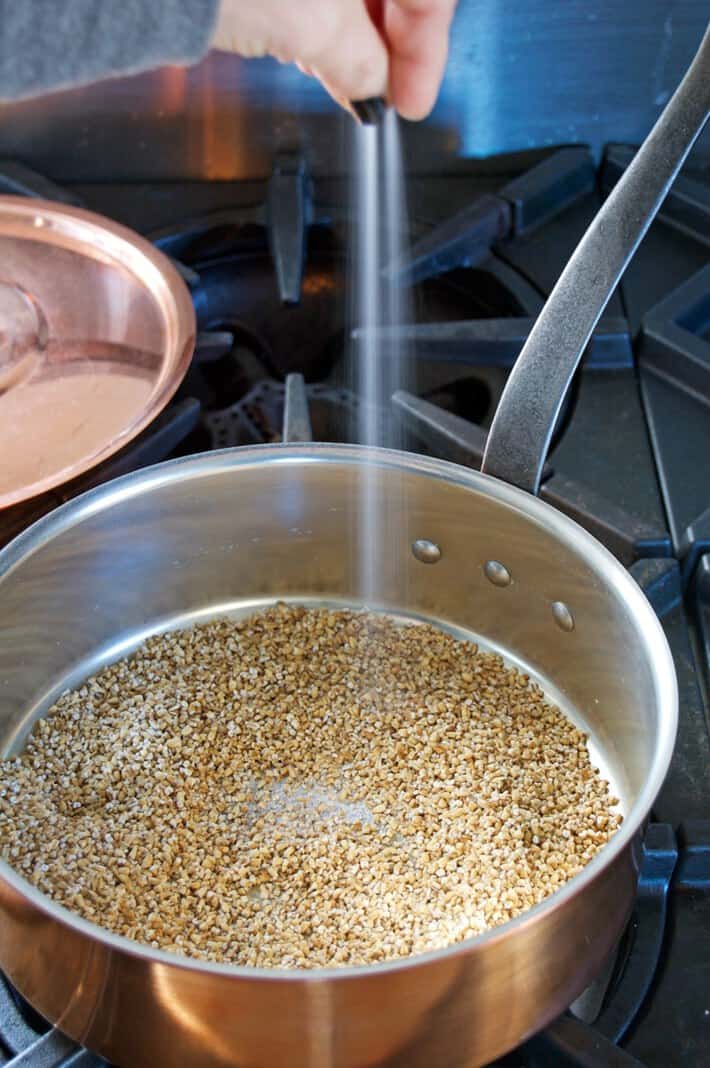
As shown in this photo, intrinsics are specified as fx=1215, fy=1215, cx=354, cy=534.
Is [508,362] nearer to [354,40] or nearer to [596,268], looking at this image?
[596,268]

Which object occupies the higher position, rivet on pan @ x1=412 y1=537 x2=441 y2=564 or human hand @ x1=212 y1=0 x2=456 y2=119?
human hand @ x1=212 y1=0 x2=456 y2=119

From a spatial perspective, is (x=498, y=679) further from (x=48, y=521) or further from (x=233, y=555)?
(x=48, y=521)

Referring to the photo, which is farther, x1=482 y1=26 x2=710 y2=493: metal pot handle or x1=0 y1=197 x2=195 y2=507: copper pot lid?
x1=0 y1=197 x2=195 y2=507: copper pot lid

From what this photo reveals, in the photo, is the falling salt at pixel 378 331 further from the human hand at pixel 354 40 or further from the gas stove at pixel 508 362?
the human hand at pixel 354 40

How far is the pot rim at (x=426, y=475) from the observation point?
500 mm

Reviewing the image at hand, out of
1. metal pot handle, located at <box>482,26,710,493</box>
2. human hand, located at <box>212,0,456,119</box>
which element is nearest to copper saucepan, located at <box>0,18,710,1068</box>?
metal pot handle, located at <box>482,26,710,493</box>

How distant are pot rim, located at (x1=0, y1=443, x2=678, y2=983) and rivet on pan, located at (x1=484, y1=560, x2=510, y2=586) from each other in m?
A: 0.07

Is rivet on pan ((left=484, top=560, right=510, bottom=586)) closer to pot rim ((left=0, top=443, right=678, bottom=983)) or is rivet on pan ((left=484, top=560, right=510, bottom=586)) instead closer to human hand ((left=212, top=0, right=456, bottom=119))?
Answer: pot rim ((left=0, top=443, right=678, bottom=983))

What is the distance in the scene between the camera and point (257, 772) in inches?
31.4

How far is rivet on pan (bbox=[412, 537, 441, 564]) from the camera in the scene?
86 centimetres

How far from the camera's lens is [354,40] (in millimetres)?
682

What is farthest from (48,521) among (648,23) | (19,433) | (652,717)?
(648,23)

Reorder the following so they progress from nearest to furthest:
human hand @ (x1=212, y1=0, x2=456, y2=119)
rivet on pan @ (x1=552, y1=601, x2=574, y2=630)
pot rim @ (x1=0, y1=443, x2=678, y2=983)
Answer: pot rim @ (x1=0, y1=443, x2=678, y2=983) → human hand @ (x1=212, y1=0, x2=456, y2=119) → rivet on pan @ (x1=552, y1=601, x2=574, y2=630)

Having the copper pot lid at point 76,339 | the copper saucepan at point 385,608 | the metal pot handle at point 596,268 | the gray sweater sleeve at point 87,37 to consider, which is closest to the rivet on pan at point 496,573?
the copper saucepan at point 385,608
